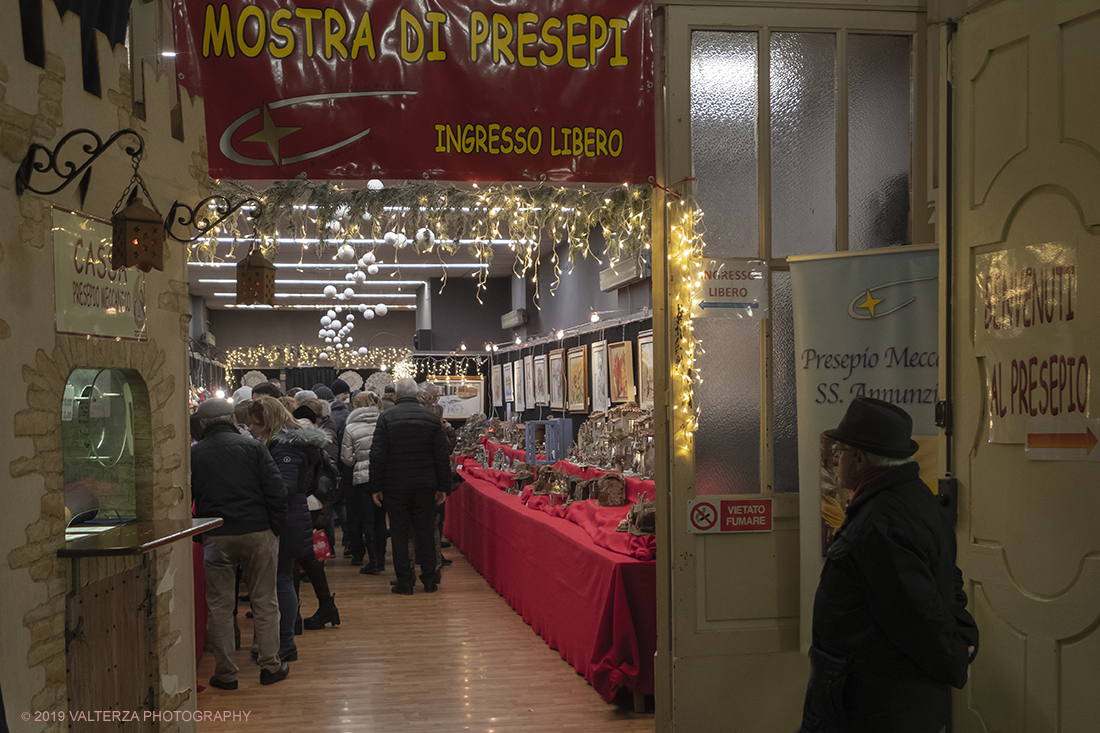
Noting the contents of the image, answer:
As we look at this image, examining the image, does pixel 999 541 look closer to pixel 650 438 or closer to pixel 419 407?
pixel 650 438

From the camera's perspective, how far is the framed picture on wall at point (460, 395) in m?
14.7

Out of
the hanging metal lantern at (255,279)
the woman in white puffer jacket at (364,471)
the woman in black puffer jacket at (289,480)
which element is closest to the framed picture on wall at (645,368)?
the woman in white puffer jacket at (364,471)

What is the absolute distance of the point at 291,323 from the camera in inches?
904

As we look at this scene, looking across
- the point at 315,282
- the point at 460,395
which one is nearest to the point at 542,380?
the point at 460,395

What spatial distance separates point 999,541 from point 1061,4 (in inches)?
74.1

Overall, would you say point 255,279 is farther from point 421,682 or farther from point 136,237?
point 421,682

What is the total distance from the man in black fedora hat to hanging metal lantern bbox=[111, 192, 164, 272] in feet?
7.31

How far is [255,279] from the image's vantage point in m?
3.87

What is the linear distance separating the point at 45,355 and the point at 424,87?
79.2 inches

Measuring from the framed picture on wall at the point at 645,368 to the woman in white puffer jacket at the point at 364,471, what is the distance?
2.40 metres

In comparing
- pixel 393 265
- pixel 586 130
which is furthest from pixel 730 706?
pixel 393 265

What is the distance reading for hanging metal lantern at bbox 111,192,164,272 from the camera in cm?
291

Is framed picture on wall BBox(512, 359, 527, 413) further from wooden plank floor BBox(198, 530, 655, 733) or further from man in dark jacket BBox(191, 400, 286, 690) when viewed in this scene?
man in dark jacket BBox(191, 400, 286, 690)

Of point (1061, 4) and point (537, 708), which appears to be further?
point (537, 708)
